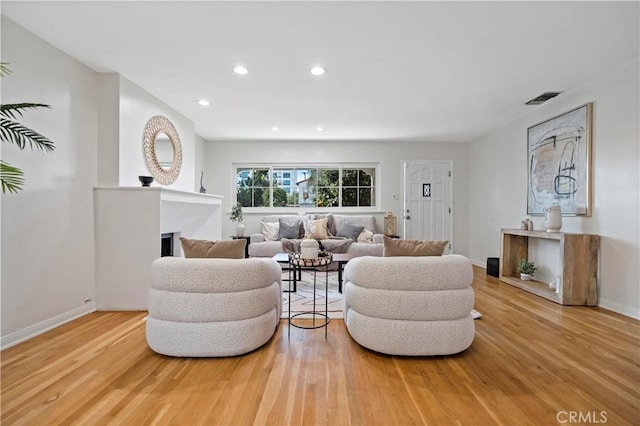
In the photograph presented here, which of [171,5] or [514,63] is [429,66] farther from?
[171,5]

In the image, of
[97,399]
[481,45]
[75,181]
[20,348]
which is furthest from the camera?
[75,181]

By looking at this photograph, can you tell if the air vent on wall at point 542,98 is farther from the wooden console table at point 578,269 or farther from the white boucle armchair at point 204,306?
the white boucle armchair at point 204,306

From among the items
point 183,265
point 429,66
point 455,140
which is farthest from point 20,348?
point 455,140

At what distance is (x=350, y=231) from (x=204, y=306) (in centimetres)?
378

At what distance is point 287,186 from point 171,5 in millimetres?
4402

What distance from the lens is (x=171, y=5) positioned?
7.00 feet

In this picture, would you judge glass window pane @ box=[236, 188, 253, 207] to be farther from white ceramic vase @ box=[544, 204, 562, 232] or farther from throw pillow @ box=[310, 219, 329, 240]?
white ceramic vase @ box=[544, 204, 562, 232]

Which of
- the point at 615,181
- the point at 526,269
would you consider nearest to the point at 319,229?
Answer: the point at 526,269

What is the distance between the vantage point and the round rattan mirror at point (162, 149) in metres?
3.76

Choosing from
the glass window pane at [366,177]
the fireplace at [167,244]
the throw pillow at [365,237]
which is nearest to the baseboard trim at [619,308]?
the throw pillow at [365,237]

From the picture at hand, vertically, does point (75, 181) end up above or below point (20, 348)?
above

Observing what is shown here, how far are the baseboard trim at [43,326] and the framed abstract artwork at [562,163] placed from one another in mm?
5425

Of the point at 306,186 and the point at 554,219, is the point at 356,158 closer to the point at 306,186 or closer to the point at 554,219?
the point at 306,186

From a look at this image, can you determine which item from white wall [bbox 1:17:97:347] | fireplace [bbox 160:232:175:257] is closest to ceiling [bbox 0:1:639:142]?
white wall [bbox 1:17:97:347]
